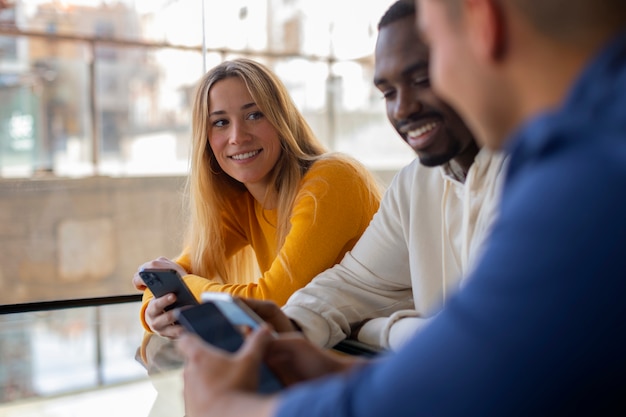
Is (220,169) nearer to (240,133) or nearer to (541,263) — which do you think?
(240,133)

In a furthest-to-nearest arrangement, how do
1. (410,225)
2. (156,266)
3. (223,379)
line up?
(156,266), (410,225), (223,379)

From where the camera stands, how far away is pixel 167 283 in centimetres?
147

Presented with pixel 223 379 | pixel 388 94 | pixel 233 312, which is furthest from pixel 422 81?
pixel 223 379

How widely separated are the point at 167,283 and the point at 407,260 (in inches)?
18.8

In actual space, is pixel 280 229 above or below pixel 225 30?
below

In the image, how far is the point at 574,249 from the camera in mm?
500

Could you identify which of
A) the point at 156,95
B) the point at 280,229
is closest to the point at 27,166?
the point at 156,95

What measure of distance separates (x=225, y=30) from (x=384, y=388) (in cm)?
477

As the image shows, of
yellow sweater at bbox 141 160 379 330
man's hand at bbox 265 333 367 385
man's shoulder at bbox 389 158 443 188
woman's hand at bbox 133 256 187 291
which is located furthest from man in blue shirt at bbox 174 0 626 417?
woman's hand at bbox 133 256 187 291

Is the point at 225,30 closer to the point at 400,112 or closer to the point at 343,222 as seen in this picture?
the point at 343,222

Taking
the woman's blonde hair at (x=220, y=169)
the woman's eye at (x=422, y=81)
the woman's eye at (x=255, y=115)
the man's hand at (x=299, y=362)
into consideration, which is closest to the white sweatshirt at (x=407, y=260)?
the woman's eye at (x=422, y=81)

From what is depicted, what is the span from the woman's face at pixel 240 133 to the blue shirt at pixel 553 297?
145cm

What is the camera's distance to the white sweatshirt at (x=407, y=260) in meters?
1.19

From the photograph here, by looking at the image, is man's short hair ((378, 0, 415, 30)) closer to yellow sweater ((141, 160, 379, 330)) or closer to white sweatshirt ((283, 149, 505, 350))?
white sweatshirt ((283, 149, 505, 350))
